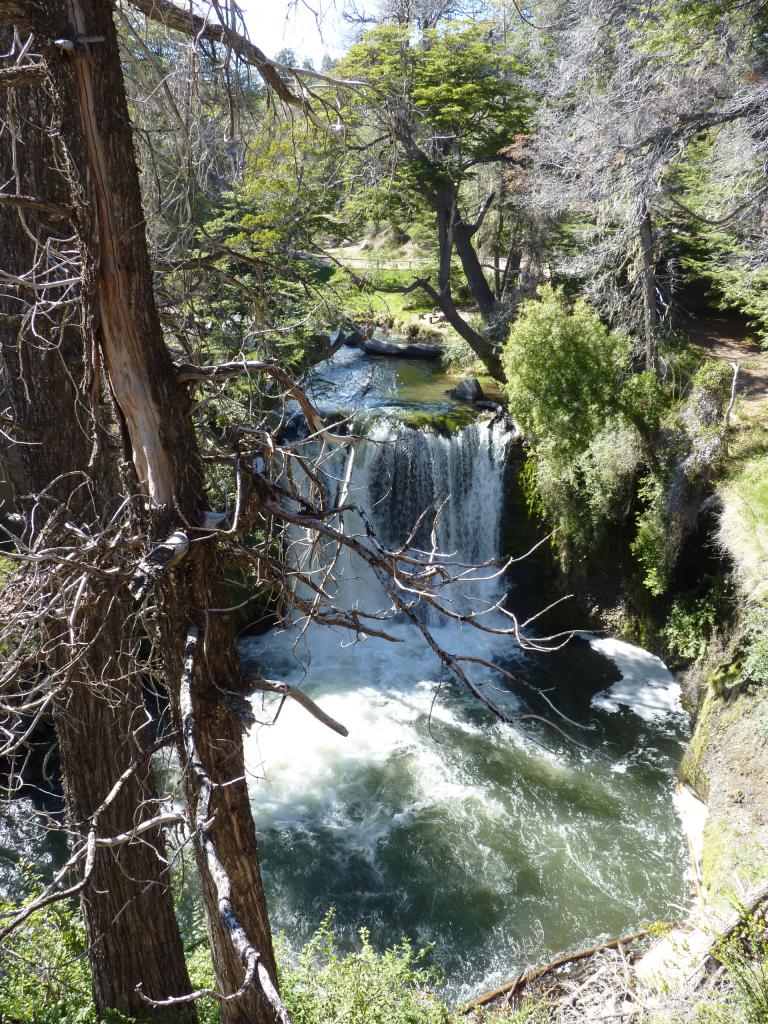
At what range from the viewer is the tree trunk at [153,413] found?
2.65 metres

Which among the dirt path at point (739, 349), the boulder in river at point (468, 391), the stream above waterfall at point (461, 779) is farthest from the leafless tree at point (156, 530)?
the boulder in river at point (468, 391)

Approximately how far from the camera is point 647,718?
9.98 metres

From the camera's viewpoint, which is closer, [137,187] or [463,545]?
[137,187]

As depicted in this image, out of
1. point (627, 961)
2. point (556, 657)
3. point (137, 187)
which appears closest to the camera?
point (137, 187)

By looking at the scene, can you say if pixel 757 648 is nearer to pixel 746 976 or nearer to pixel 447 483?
pixel 746 976

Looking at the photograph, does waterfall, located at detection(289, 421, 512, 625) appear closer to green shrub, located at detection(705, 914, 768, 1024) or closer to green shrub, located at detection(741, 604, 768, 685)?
green shrub, located at detection(741, 604, 768, 685)

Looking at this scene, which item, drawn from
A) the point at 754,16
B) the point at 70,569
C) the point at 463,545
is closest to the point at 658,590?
the point at 463,545

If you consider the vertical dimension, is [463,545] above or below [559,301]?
below

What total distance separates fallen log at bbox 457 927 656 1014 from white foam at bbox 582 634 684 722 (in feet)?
12.4

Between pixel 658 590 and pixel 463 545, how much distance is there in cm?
349

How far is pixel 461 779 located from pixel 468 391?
7.17 metres

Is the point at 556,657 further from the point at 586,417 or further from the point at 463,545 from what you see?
the point at 586,417

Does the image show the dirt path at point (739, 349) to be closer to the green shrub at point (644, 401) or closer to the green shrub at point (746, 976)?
the green shrub at point (644, 401)

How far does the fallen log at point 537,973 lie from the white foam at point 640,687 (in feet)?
12.4
